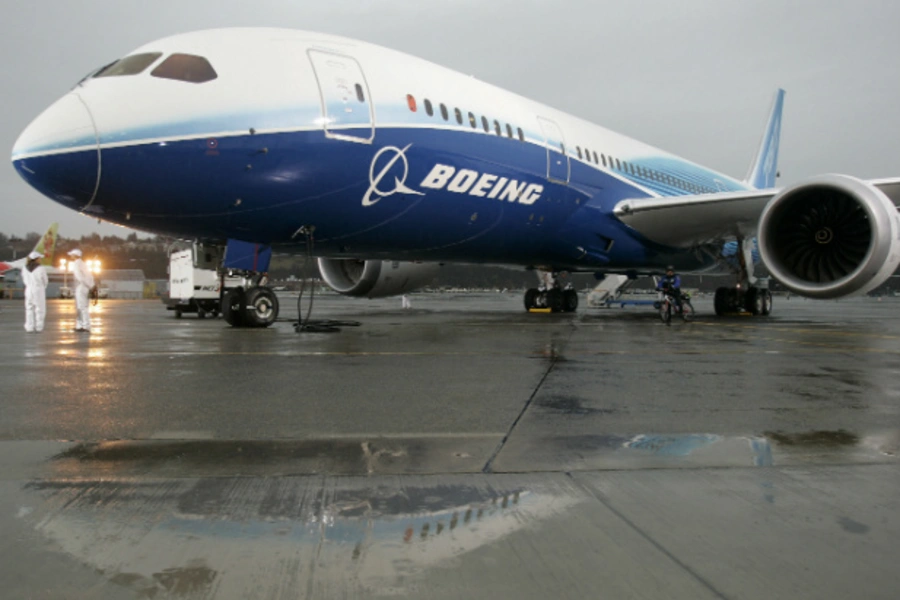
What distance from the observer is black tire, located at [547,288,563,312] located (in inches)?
776

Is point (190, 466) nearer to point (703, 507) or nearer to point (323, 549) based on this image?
point (323, 549)

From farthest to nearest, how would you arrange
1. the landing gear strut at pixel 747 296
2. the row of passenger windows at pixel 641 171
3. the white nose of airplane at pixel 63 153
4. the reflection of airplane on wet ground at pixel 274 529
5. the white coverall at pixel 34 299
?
the landing gear strut at pixel 747 296
the row of passenger windows at pixel 641 171
the white coverall at pixel 34 299
the white nose of airplane at pixel 63 153
the reflection of airplane on wet ground at pixel 274 529

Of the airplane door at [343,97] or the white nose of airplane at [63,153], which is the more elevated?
the airplane door at [343,97]

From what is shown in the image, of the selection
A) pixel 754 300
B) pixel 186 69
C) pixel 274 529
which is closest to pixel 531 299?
pixel 754 300

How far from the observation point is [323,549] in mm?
2037

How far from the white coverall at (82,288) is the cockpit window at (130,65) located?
14.1 feet

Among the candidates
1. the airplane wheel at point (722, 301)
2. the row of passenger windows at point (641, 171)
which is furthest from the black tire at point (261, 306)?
the airplane wheel at point (722, 301)

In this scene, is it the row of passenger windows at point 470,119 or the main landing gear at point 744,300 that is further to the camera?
the main landing gear at point 744,300

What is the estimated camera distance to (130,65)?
8.16 meters

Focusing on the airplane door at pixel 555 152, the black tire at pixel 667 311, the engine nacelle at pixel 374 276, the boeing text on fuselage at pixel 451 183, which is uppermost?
the airplane door at pixel 555 152

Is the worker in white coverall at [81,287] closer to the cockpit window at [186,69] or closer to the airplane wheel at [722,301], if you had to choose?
the cockpit window at [186,69]

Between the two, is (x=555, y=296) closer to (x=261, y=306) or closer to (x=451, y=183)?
(x=451, y=183)

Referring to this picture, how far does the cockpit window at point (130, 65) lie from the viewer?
8039 millimetres

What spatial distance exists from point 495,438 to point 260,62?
21.7ft
